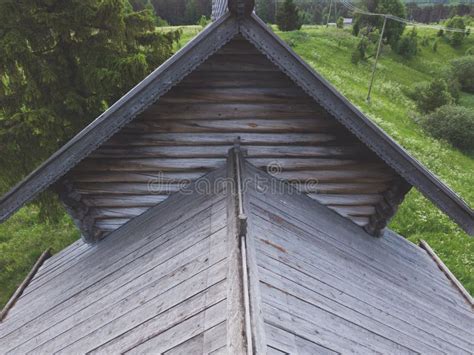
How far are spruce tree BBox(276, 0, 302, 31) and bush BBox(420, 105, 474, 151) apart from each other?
25.2m

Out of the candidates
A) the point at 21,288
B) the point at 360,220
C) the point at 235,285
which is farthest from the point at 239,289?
the point at 21,288

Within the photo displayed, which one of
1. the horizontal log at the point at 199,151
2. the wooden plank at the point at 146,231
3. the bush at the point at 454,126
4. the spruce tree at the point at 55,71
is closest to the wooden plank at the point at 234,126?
the horizontal log at the point at 199,151

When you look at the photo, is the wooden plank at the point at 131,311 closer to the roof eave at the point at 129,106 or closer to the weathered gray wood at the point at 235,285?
the weathered gray wood at the point at 235,285

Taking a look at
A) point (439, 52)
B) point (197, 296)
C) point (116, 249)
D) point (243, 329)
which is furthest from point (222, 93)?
point (439, 52)

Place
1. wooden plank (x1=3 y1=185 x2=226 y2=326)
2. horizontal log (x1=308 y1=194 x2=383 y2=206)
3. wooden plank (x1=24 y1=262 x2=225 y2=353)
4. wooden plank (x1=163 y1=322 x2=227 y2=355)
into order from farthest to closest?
horizontal log (x1=308 y1=194 x2=383 y2=206) → wooden plank (x1=3 y1=185 x2=226 y2=326) → wooden plank (x1=24 y1=262 x2=225 y2=353) → wooden plank (x1=163 y1=322 x2=227 y2=355)

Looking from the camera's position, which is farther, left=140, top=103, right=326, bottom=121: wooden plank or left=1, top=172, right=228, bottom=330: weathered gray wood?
left=140, top=103, right=326, bottom=121: wooden plank

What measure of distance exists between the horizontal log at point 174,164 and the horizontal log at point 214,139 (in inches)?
9.2

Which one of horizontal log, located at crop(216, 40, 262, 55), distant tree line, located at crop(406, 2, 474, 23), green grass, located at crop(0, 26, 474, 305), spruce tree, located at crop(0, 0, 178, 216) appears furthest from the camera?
distant tree line, located at crop(406, 2, 474, 23)

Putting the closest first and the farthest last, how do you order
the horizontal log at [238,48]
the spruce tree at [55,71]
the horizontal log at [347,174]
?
the horizontal log at [238,48] → the horizontal log at [347,174] → the spruce tree at [55,71]

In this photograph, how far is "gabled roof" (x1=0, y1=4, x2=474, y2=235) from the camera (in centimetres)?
353

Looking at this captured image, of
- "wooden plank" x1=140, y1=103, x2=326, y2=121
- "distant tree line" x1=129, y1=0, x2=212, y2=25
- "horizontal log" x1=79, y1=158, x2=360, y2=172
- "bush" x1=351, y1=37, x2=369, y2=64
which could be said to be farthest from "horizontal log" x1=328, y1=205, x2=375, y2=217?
"distant tree line" x1=129, y1=0, x2=212, y2=25

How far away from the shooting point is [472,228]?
442cm

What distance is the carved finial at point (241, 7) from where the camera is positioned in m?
3.30

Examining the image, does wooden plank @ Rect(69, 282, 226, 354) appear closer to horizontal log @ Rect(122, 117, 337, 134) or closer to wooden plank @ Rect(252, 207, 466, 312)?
wooden plank @ Rect(252, 207, 466, 312)
